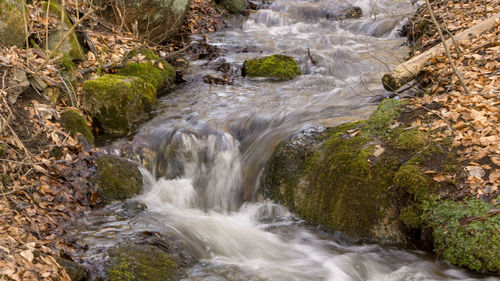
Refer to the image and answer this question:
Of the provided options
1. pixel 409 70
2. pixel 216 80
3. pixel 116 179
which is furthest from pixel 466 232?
pixel 216 80

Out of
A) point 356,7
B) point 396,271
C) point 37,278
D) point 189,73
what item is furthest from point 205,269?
point 356,7

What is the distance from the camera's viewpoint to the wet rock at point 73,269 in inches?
154

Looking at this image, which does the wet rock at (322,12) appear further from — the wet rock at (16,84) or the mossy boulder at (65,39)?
the wet rock at (16,84)

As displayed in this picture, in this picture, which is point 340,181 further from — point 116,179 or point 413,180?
point 116,179

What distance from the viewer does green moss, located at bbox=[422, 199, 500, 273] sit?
4281 mm

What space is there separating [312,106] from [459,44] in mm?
2762

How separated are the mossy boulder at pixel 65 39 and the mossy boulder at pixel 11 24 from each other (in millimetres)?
683

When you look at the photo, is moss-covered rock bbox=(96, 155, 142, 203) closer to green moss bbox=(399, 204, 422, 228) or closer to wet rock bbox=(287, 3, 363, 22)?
green moss bbox=(399, 204, 422, 228)

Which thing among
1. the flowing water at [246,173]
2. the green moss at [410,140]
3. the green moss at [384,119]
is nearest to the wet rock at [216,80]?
the flowing water at [246,173]

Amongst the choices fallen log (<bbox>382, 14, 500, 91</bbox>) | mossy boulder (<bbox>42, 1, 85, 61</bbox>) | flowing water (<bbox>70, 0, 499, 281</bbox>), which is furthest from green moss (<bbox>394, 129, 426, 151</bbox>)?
mossy boulder (<bbox>42, 1, 85, 61</bbox>)

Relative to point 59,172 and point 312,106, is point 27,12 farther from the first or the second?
point 312,106

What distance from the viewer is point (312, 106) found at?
8.10 meters

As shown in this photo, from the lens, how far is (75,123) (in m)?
6.45

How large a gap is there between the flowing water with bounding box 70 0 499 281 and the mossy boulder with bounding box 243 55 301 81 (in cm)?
24
